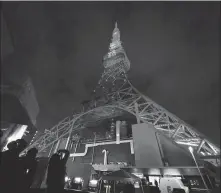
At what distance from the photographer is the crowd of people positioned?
4143mm

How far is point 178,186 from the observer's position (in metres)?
6.39

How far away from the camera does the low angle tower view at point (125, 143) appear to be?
6.43 m

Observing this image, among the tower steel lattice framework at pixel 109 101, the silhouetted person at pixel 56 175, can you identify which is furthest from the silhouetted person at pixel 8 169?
the tower steel lattice framework at pixel 109 101

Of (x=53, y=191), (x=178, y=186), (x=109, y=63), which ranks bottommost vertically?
(x=53, y=191)

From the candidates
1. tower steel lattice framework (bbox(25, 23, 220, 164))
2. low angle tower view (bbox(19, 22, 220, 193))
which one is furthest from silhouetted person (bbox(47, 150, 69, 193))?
tower steel lattice framework (bbox(25, 23, 220, 164))

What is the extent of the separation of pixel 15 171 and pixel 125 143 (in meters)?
11.7

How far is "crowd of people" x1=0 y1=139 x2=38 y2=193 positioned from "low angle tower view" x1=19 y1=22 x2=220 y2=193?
390cm

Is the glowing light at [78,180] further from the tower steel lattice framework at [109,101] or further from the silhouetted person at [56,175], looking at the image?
the silhouetted person at [56,175]

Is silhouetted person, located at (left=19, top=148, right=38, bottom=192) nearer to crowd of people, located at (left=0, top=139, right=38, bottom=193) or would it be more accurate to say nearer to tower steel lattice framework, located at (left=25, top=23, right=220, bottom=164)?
crowd of people, located at (left=0, top=139, right=38, bottom=193)

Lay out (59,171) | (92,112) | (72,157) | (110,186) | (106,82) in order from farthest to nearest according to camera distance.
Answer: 1. (106,82)
2. (72,157)
3. (92,112)
4. (110,186)
5. (59,171)

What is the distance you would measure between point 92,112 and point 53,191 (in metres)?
11.6

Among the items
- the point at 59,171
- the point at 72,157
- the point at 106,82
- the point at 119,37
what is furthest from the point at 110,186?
the point at 119,37

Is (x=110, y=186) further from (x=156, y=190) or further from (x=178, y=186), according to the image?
(x=178, y=186)

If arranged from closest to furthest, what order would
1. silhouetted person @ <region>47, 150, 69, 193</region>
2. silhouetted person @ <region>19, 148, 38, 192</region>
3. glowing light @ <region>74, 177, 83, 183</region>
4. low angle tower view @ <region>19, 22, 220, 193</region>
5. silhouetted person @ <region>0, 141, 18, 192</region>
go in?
silhouetted person @ <region>47, 150, 69, 193</region> < silhouetted person @ <region>0, 141, 18, 192</region> < silhouetted person @ <region>19, 148, 38, 192</region> < low angle tower view @ <region>19, 22, 220, 193</region> < glowing light @ <region>74, 177, 83, 183</region>
